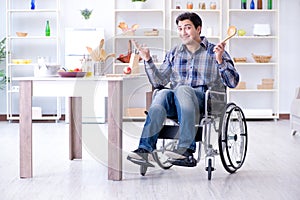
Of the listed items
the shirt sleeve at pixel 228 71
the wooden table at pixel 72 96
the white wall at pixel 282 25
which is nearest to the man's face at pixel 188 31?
the shirt sleeve at pixel 228 71

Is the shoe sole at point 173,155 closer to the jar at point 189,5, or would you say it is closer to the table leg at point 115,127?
the table leg at point 115,127

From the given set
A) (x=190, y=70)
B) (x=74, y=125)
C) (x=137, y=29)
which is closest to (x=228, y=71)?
(x=190, y=70)

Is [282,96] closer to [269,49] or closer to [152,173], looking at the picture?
[269,49]

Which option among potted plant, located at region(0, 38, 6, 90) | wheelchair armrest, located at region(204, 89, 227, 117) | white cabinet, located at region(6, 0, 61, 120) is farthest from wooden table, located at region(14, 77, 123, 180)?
white cabinet, located at region(6, 0, 61, 120)

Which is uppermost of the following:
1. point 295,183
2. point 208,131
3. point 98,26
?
point 98,26

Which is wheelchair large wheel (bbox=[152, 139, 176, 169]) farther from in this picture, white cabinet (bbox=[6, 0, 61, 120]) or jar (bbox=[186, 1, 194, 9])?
white cabinet (bbox=[6, 0, 61, 120])

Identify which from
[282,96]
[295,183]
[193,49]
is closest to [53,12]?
[282,96]

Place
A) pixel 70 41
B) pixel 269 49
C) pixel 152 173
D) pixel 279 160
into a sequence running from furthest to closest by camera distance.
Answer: pixel 269 49, pixel 70 41, pixel 279 160, pixel 152 173

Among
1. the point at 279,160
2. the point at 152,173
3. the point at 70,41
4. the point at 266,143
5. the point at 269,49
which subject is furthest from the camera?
the point at 269,49

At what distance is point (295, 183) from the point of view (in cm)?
365

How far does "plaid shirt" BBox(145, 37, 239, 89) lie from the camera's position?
3953 millimetres

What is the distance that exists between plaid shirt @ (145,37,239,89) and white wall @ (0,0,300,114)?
13.1 feet

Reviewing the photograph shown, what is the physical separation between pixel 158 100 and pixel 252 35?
4.60 m

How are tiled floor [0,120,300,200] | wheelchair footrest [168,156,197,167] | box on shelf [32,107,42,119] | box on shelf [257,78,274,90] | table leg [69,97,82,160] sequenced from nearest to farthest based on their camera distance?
tiled floor [0,120,300,200], wheelchair footrest [168,156,197,167], table leg [69,97,82,160], box on shelf [32,107,42,119], box on shelf [257,78,274,90]
